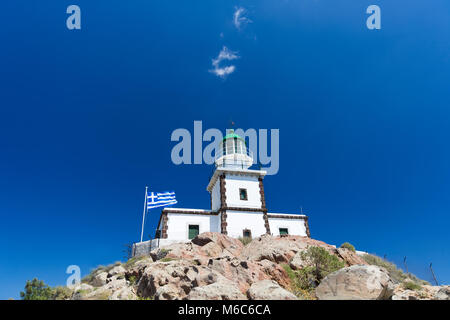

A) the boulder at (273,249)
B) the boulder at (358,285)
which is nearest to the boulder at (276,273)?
the boulder at (273,249)

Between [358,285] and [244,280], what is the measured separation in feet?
15.0

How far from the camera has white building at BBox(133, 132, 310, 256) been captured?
84.1 feet

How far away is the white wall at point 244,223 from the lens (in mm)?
25672

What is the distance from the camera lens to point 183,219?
26.4m

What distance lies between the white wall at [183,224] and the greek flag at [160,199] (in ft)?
4.64

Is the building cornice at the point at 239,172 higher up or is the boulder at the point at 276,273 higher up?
the building cornice at the point at 239,172

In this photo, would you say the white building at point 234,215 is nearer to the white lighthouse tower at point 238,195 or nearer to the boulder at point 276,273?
the white lighthouse tower at point 238,195

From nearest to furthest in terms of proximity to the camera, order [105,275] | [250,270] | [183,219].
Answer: [250,270] → [105,275] → [183,219]

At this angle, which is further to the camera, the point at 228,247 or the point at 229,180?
the point at 229,180

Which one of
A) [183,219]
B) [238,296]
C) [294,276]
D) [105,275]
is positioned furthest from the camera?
[183,219]
